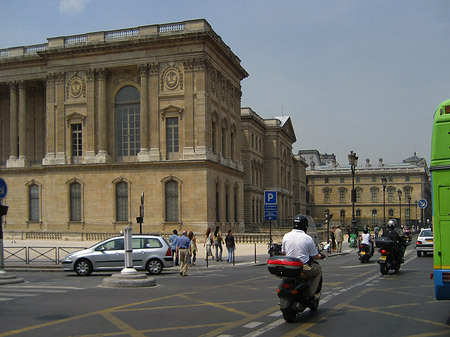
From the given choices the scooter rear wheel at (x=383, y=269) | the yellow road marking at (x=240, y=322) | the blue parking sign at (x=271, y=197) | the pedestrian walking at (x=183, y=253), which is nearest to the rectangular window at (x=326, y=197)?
the blue parking sign at (x=271, y=197)

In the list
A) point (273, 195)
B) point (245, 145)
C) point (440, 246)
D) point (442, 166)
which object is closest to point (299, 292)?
point (440, 246)

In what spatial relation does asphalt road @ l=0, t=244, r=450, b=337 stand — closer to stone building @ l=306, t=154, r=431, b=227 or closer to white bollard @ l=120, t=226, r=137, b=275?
white bollard @ l=120, t=226, r=137, b=275

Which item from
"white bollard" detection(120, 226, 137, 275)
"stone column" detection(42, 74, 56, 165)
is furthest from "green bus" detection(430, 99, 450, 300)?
"stone column" detection(42, 74, 56, 165)

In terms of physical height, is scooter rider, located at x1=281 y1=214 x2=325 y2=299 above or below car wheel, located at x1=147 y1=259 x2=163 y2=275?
above

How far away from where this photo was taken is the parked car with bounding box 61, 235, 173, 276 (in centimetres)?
2355

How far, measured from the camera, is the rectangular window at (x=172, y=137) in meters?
52.5

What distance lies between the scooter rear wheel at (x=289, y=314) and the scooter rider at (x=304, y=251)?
0.65m

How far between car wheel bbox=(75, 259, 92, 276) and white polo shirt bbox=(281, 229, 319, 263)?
13.6m

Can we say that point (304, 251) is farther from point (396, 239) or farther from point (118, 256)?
point (118, 256)

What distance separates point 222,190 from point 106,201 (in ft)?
33.2

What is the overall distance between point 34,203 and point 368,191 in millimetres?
96734

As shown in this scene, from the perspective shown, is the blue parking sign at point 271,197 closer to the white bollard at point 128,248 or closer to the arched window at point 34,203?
the white bollard at point 128,248

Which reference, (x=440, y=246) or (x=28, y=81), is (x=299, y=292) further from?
(x=28, y=81)

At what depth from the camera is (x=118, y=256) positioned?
2364 cm
